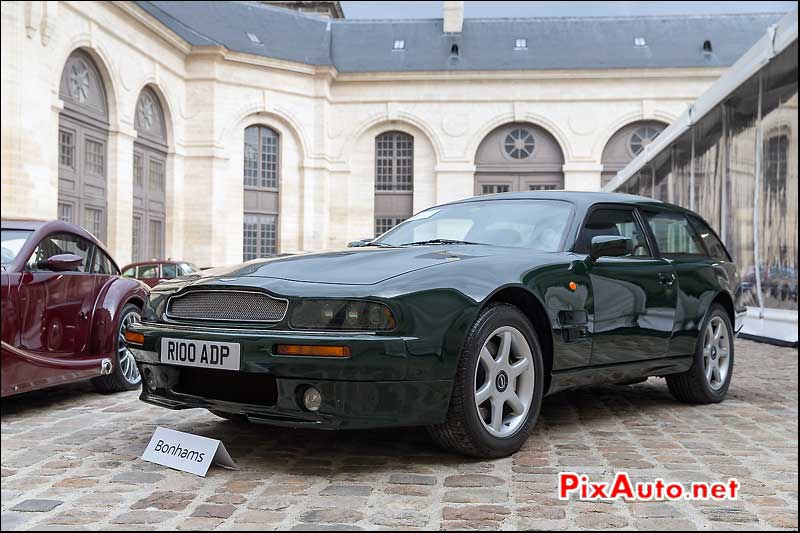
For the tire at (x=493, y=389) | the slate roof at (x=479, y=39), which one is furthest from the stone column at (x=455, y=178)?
the tire at (x=493, y=389)

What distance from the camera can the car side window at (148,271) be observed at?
22802 mm

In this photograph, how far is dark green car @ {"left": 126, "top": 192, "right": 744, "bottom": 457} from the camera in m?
3.38

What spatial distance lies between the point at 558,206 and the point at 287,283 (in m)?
2.06

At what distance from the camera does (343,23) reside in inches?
1667

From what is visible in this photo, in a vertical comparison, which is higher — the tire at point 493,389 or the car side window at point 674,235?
the car side window at point 674,235

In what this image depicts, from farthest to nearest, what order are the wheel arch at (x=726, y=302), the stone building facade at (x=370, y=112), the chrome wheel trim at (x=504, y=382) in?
the stone building facade at (x=370, y=112) < the wheel arch at (x=726, y=302) < the chrome wheel trim at (x=504, y=382)

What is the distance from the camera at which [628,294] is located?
4746 mm

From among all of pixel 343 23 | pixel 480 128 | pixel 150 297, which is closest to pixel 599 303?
pixel 150 297

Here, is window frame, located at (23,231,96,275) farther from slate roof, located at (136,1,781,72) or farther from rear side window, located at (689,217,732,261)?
slate roof, located at (136,1,781,72)

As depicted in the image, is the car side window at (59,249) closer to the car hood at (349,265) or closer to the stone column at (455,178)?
the car hood at (349,265)

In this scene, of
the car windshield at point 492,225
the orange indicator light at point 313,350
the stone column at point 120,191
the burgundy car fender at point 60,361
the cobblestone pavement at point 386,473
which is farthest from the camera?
the stone column at point 120,191

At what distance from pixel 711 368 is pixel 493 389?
2575 mm

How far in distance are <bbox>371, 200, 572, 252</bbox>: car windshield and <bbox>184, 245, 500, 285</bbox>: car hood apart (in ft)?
1.44
